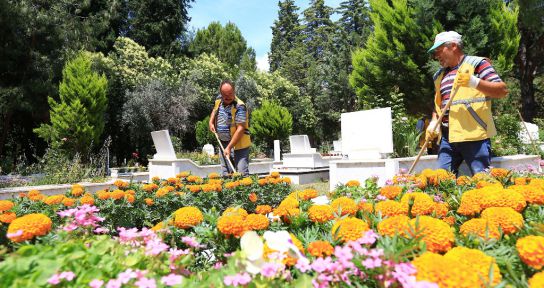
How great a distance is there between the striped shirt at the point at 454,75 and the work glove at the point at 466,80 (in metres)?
0.26

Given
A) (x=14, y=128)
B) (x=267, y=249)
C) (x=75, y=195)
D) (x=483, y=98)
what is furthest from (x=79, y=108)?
(x=267, y=249)

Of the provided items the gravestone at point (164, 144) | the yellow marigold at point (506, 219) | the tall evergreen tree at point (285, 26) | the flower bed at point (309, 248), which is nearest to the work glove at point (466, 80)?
the flower bed at point (309, 248)

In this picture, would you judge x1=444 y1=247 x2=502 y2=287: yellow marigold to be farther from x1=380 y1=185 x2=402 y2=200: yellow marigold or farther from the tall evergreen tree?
the tall evergreen tree

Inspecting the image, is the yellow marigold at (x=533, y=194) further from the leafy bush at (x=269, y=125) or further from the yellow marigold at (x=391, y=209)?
the leafy bush at (x=269, y=125)

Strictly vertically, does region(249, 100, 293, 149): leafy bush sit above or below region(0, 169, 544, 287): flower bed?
above

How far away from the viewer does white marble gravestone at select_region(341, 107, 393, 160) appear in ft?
18.5

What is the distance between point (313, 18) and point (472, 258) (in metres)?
44.6

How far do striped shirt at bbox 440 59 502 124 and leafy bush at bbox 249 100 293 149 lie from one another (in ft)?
52.0

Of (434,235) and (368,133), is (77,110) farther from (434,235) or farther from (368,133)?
(434,235)

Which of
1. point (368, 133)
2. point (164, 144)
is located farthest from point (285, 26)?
point (368, 133)

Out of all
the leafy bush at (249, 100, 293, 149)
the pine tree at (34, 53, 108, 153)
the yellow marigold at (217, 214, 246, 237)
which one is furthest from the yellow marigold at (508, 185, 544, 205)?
the leafy bush at (249, 100, 293, 149)

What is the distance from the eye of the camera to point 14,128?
52.2ft

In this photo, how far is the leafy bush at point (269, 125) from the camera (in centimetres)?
1958

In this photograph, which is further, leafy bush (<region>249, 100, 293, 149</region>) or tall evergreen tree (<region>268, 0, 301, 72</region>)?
tall evergreen tree (<region>268, 0, 301, 72</region>)
